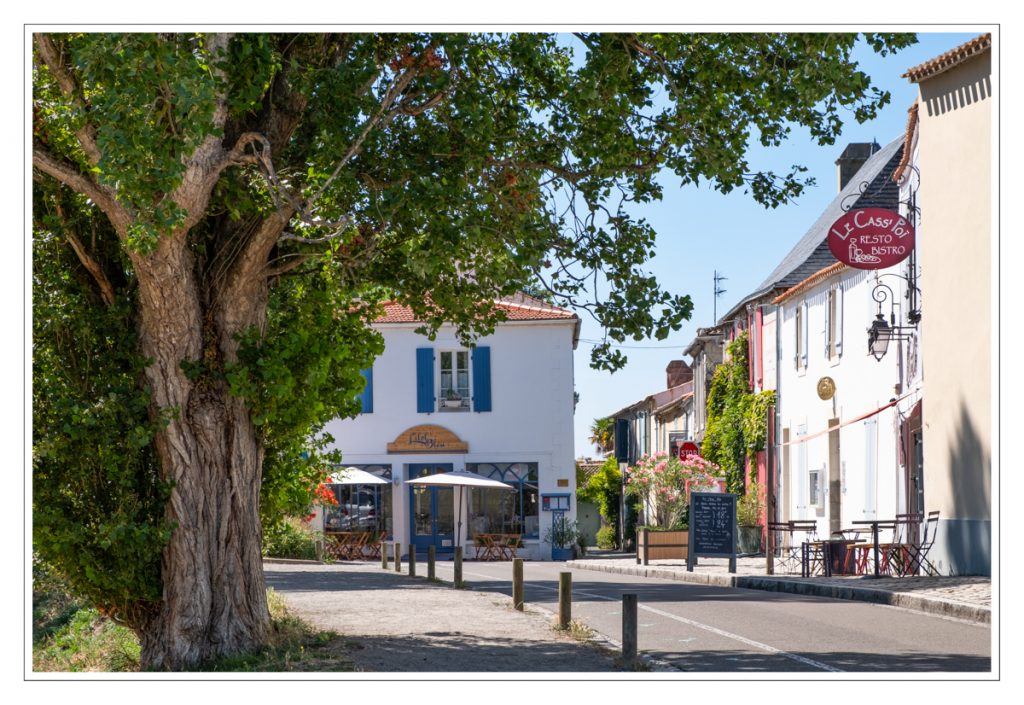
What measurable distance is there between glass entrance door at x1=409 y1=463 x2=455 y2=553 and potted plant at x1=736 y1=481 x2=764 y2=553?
27.1 feet

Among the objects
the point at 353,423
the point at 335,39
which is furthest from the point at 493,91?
the point at 353,423

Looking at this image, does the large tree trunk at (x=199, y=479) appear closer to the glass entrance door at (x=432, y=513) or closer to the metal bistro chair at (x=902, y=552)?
the metal bistro chair at (x=902, y=552)

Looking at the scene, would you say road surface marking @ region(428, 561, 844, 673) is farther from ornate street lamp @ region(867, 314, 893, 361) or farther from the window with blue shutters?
the window with blue shutters

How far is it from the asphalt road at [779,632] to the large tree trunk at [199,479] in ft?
11.5

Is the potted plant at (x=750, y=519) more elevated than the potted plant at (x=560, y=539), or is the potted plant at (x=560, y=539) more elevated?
the potted plant at (x=750, y=519)

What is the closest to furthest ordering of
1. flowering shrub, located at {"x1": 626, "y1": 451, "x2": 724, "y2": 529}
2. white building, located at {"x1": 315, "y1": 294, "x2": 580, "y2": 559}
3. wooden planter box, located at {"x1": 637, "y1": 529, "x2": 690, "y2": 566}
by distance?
wooden planter box, located at {"x1": 637, "y1": 529, "x2": 690, "y2": 566}
flowering shrub, located at {"x1": 626, "y1": 451, "x2": 724, "y2": 529}
white building, located at {"x1": 315, "y1": 294, "x2": 580, "y2": 559}

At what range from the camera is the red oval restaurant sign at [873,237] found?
61.5 feet

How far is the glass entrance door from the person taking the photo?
1415 inches

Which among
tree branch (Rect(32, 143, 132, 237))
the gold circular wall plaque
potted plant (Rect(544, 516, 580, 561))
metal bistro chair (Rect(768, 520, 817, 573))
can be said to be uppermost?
tree branch (Rect(32, 143, 132, 237))

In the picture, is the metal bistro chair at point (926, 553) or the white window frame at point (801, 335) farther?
the white window frame at point (801, 335)

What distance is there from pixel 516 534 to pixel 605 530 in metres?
16.1

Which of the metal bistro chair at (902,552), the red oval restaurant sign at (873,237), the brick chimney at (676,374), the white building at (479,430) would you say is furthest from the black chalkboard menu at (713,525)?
the brick chimney at (676,374)

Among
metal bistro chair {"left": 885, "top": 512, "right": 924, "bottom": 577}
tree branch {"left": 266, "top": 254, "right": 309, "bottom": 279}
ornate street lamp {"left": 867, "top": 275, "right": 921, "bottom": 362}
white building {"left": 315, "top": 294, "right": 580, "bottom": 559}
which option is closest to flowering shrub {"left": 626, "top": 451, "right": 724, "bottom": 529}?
white building {"left": 315, "top": 294, "right": 580, "bottom": 559}
